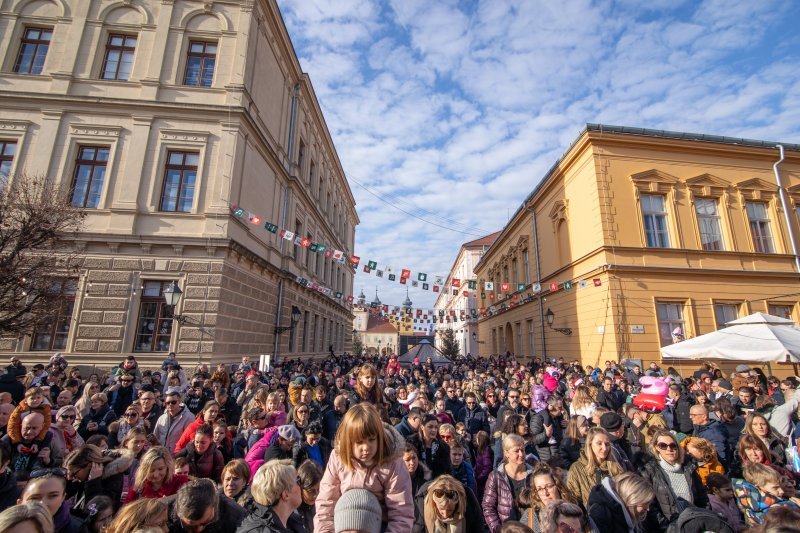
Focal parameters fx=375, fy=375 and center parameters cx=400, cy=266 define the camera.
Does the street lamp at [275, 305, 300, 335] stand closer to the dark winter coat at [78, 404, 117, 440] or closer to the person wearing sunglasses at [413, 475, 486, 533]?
the dark winter coat at [78, 404, 117, 440]

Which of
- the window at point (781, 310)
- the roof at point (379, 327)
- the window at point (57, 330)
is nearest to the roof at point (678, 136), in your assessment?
the window at point (781, 310)

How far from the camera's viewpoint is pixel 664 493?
3.56 meters

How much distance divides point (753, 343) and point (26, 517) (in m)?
12.8

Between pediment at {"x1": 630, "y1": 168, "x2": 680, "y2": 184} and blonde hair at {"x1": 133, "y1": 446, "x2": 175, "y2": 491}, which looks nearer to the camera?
blonde hair at {"x1": 133, "y1": 446, "x2": 175, "y2": 491}

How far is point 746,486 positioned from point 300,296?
19.5 meters

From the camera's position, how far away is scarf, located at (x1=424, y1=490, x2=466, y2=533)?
2.84 metres

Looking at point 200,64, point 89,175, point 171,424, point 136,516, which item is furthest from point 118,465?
point 200,64

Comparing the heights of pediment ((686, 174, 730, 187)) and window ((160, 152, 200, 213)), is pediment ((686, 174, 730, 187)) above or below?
above

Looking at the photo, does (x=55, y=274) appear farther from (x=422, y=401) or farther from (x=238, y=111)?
(x=422, y=401)

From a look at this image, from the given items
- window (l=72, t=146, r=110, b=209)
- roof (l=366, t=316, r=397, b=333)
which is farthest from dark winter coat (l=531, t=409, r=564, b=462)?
roof (l=366, t=316, r=397, b=333)

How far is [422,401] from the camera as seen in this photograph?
6.68 metres

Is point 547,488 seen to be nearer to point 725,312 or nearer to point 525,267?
point 725,312

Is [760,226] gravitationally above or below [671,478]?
above

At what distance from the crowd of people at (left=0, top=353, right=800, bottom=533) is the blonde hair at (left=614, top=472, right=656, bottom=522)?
12mm
